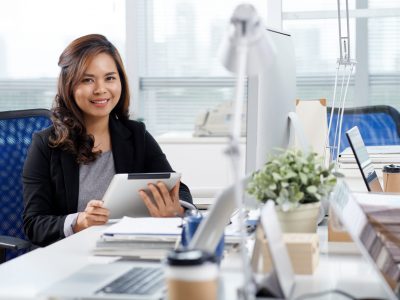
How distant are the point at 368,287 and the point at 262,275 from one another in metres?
0.19

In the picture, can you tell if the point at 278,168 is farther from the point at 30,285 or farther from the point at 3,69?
the point at 3,69

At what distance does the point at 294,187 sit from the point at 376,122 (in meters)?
2.51

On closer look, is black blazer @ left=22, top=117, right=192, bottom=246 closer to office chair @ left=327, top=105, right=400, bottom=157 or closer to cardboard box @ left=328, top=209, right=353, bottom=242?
cardboard box @ left=328, top=209, right=353, bottom=242

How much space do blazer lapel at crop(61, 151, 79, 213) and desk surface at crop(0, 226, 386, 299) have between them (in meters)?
Answer: 0.61

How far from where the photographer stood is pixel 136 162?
2.54 m

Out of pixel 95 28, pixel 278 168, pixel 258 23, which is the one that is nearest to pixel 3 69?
pixel 95 28

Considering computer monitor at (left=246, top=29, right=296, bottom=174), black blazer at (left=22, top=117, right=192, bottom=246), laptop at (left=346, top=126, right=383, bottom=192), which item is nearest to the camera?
computer monitor at (left=246, top=29, right=296, bottom=174)

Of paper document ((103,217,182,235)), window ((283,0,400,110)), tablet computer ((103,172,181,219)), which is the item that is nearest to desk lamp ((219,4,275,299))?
paper document ((103,217,182,235))

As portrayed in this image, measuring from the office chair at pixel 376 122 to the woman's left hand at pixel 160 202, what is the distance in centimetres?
195

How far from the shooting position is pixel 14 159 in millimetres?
2516

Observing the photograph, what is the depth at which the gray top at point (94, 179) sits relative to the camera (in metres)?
2.39

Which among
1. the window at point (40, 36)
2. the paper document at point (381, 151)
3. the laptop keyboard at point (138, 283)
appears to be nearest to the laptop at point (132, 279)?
the laptop keyboard at point (138, 283)

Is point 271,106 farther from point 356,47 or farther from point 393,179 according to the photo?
point 356,47

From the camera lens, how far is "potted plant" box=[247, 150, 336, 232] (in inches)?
61.2
